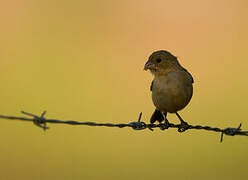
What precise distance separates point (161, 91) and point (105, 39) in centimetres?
795

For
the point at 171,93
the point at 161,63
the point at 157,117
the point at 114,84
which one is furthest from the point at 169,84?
the point at 114,84

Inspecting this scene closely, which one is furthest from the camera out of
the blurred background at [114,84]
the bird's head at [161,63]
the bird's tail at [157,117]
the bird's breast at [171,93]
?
the blurred background at [114,84]

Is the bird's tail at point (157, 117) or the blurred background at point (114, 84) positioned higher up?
the blurred background at point (114, 84)

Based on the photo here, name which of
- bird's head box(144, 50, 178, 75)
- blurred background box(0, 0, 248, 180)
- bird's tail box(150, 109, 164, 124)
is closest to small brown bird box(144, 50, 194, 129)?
bird's head box(144, 50, 178, 75)

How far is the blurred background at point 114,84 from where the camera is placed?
8891 millimetres

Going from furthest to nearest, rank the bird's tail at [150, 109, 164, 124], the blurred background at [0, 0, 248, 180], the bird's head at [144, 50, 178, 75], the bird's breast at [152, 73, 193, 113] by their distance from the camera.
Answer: the blurred background at [0, 0, 248, 180] < the bird's tail at [150, 109, 164, 124] < the bird's head at [144, 50, 178, 75] < the bird's breast at [152, 73, 193, 113]

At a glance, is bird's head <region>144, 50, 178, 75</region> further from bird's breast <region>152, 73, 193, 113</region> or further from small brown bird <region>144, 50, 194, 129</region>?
bird's breast <region>152, 73, 193, 113</region>

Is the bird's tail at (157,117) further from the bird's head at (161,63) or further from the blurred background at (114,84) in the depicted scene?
the blurred background at (114,84)

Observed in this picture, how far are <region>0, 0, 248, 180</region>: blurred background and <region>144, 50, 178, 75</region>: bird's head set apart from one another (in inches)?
127

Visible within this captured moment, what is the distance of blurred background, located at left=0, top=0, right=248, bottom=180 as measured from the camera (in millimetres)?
8891

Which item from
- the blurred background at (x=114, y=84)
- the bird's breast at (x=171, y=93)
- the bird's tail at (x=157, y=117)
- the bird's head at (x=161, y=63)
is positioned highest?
the blurred background at (x=114, y=84)

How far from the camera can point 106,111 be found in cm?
1029

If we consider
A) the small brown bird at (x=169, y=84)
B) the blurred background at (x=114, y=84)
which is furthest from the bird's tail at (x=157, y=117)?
the blurred background at (x=114, y=84)

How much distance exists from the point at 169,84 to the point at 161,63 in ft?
1.24
